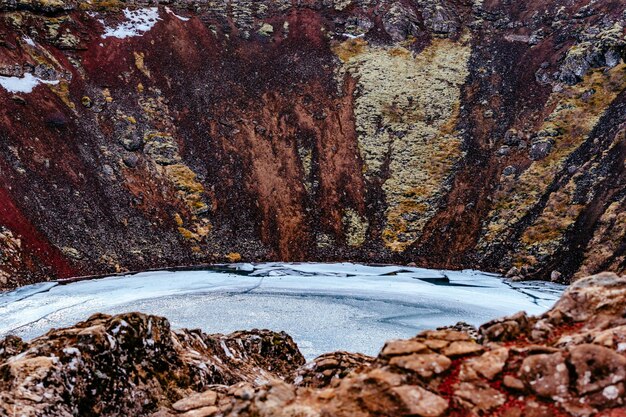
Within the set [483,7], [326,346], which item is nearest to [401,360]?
[326,346]

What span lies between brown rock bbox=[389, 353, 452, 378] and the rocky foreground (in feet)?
0.06

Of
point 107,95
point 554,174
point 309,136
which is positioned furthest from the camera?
point 309,136

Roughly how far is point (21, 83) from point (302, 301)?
143 feet

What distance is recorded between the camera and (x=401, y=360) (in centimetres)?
888

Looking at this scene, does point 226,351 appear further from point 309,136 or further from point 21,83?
point 21,83

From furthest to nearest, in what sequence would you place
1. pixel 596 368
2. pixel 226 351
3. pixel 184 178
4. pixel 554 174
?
1. pixel 184 178
2. pixel 554 174
3. pixel 226 351
4. pixel 596 368

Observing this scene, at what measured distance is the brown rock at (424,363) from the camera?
8.60 metres

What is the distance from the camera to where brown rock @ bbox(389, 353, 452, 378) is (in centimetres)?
860

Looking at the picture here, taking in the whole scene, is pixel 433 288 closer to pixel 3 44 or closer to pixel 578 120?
pixel 578 120

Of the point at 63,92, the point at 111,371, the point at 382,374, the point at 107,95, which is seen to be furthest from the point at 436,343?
the point at 63,92

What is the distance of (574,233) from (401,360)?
4400 centimetres

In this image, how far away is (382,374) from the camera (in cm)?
871

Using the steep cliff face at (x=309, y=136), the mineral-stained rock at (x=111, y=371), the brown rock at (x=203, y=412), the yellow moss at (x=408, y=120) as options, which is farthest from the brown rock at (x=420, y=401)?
the yellow moss at (x=408, y=120)

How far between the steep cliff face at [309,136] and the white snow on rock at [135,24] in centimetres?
41
